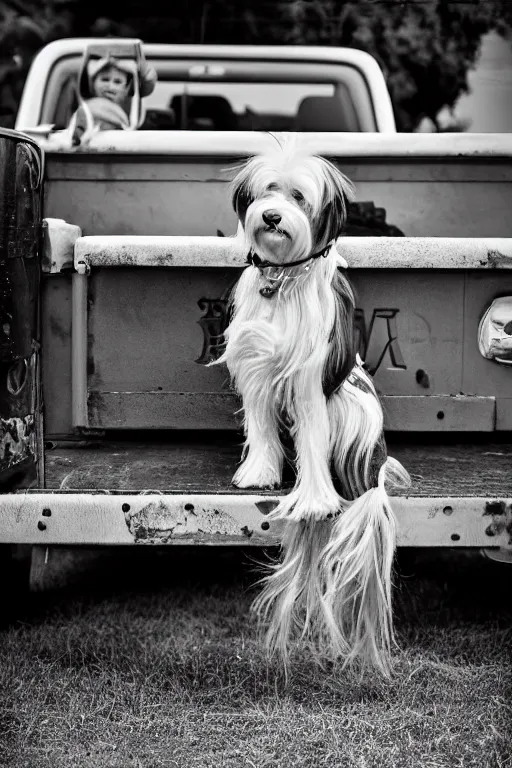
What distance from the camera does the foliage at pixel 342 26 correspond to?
7066 mm

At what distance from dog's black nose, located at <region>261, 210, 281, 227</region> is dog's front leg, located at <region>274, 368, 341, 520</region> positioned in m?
0.45

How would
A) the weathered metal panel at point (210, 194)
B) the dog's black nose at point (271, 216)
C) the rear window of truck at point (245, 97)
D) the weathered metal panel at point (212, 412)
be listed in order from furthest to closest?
the rear window of truck at point (245, 97) < the weathered metal panel at point (210, 194) < the weathered metal panel at point (212, 412) < the dog's black nose at point (271, 216)

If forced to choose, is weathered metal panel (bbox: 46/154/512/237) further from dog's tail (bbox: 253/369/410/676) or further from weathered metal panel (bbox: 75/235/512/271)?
dog's tail (bbox: 253/369/410/676)

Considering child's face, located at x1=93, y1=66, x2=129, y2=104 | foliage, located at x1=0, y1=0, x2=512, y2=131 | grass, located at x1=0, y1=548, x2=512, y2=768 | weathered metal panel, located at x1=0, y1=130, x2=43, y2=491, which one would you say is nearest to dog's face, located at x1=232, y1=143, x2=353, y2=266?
weathered metal panel, located at x1=0, y1=130, x2=43, y2=491

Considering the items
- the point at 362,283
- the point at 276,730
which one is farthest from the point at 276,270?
the point at 276,730

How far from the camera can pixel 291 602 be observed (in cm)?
270

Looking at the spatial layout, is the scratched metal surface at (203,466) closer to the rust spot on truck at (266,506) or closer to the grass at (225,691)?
the rust spot on truck at (266,506)

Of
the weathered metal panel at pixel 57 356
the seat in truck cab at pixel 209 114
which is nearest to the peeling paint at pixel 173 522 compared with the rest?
the weathered metal panel at pixel 57 356

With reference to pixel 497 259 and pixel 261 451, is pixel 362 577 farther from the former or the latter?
pixel 497 259

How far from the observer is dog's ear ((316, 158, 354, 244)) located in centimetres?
242

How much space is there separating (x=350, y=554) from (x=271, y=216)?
0.92m

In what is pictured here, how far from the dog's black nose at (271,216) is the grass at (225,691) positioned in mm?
1214

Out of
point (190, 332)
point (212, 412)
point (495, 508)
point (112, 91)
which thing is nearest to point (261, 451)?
point (212, 412)

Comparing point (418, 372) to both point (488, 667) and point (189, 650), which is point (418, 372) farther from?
point (189, 650)
